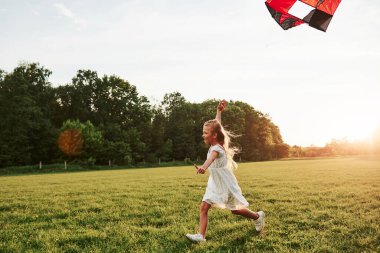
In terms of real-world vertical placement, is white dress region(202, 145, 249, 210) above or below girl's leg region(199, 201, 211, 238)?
above

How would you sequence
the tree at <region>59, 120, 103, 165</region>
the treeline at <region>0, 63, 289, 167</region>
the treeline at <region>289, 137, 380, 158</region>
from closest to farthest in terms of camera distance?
the tree at <region>59, 120, 103, 165</region> < the treeline at <region>0, 63, 289, 167</region> < the treeline at <region>289, 137, 380, 158</region>

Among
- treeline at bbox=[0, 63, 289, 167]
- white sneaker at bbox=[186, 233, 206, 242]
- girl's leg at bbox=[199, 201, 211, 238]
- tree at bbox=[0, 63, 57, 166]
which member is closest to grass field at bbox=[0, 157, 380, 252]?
white sneaker at bbox=[186, 233, 206, 242]

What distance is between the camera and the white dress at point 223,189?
229 inches

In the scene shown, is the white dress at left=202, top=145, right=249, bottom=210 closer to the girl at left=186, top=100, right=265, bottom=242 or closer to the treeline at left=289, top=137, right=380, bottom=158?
the girl at left=186, top=100, right=265, bottom=242

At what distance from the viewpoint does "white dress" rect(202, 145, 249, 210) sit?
19.1 feet

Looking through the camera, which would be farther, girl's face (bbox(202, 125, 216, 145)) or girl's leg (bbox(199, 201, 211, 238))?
girl's face (bbox(202, 125, 216, 145))

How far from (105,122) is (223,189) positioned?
2586 inches

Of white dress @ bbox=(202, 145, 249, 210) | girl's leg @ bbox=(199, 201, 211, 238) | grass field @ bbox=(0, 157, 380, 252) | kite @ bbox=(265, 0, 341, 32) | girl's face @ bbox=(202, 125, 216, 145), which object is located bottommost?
grass field @ bbox=(0, 157, 380, 252)

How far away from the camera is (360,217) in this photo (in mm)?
7223

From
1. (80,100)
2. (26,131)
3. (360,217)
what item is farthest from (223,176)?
(80,100)

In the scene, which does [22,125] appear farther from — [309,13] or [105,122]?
[309,13]

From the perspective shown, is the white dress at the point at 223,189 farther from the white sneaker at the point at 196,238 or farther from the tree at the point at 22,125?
the tree at the point at 22,125

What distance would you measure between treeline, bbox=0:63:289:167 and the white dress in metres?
47.2

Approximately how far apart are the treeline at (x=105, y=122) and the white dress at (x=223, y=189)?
47164 millimetres
